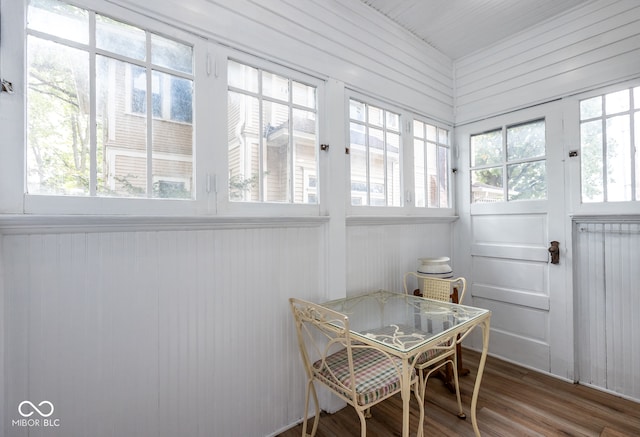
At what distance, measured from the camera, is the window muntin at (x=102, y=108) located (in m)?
1.21

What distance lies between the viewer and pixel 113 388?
51.4 inches

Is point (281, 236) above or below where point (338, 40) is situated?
below

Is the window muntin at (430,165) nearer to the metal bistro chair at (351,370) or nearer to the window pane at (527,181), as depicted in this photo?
the window pane at (527,181)

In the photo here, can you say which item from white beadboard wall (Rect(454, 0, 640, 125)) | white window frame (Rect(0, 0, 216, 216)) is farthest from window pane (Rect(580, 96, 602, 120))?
white window frame (Rect(0, 0, 216, 216))

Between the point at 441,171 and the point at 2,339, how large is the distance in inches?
127

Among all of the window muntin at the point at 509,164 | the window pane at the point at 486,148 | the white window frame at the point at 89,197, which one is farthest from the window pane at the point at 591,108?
the white window frame at the point at 89,197

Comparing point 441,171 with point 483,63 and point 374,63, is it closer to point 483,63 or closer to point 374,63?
point 483,63

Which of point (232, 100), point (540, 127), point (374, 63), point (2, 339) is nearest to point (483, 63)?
point (540, 127)

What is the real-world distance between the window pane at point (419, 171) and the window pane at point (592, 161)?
3.87ft

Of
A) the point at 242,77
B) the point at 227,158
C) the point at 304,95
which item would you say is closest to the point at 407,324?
the point at 227,158

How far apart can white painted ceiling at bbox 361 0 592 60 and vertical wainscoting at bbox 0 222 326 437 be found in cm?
191

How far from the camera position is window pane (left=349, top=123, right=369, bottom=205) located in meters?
2.23

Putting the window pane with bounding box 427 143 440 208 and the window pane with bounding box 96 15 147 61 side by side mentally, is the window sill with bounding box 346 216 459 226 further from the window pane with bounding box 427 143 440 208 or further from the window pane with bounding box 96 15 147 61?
the window pane with bounding box 96 15 147 61

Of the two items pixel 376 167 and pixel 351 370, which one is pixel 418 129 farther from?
pixel 351 370
